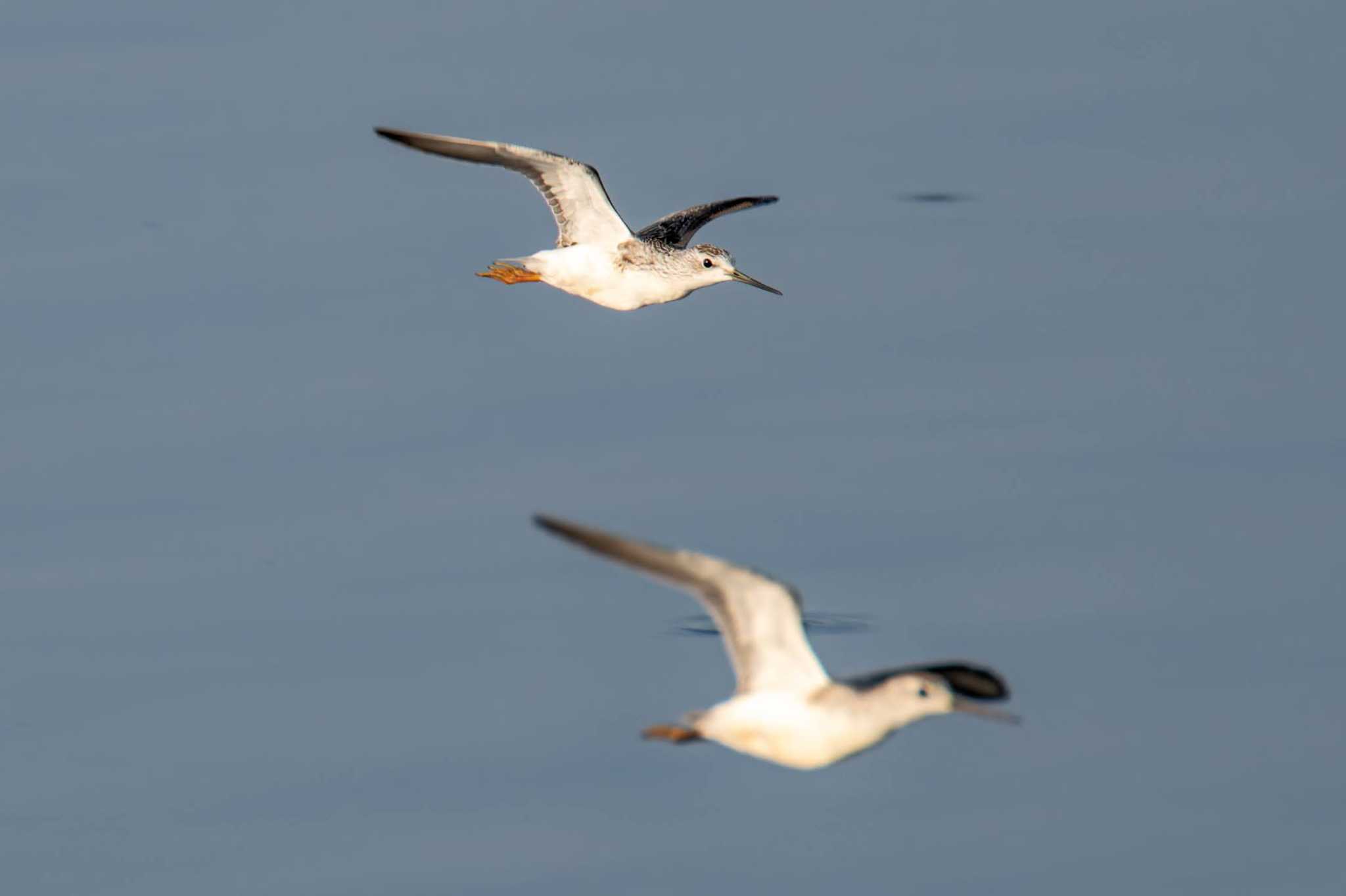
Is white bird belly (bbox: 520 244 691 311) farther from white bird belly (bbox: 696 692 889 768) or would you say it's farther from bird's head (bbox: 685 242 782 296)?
white bird belly (bbox: 696 692 889 768)

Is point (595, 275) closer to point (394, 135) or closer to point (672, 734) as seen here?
point (394, 135)

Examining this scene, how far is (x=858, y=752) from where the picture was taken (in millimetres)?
17281

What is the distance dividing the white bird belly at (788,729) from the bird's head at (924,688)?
10.5 inches

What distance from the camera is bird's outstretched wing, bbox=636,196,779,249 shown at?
26062mm

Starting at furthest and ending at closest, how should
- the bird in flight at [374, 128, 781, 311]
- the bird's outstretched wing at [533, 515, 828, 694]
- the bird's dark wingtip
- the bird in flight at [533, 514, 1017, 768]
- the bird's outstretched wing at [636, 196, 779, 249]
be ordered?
the bird's outstretched wing at [636, 196, 779, 249] → the bird in flight at [374, 128, 781, 311] → the bird's dark wingtip → the bird in flight at [533, 514, 1017, 768] → the bird's outstretched wing at [533, 515, 828, 694]

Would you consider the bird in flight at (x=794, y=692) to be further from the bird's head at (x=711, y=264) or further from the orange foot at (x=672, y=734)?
the bird's head at (x=711, y=264)

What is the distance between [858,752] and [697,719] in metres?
1.37

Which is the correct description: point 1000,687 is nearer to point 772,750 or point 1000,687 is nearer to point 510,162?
point 772,750

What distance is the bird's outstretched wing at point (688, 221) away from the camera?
26062 millimetres

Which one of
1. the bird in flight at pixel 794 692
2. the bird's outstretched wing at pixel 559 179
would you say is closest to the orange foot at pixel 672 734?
the bird in flight at pixel 794 692

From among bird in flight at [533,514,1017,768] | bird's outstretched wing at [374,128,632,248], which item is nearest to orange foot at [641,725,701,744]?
Answer: bird in flight at [533,514,1017,768]

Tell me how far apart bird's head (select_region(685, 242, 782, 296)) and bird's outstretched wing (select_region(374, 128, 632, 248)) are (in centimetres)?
93

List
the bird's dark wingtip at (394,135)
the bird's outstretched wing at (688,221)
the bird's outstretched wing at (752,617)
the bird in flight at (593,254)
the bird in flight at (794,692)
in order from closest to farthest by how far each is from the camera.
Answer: the bird's outstretched wing at (752,617), the bird in flight at (794,692), the bird's dark wingtip at (394,135), the bird in flight at (593,254), the bird's outstretched wing at (688,221)

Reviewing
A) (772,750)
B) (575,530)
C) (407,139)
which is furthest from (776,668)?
(407,139)
